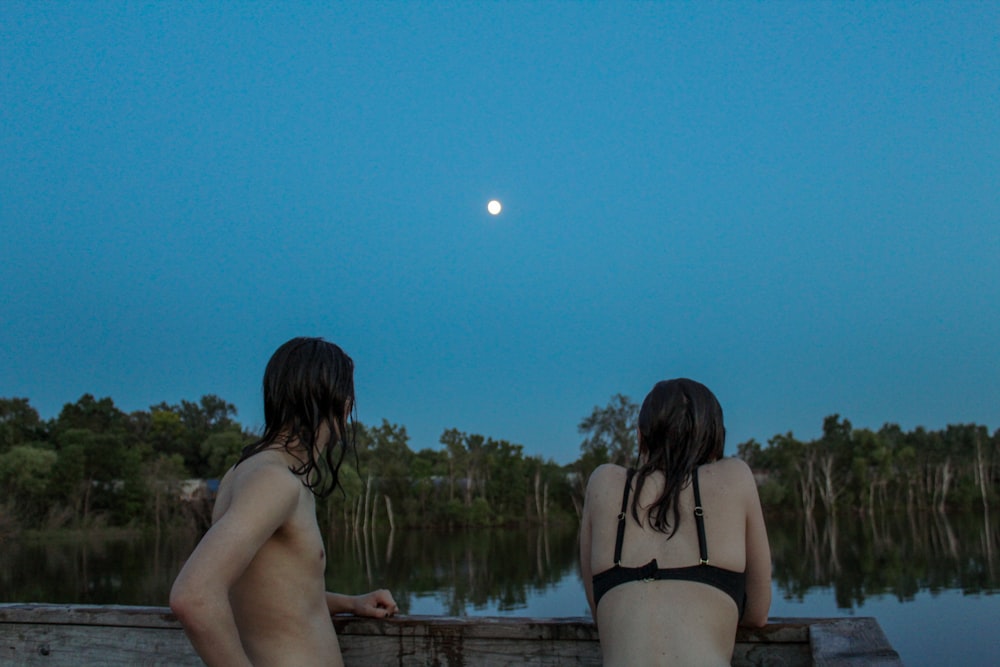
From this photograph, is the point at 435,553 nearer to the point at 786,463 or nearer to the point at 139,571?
the point at 139,571

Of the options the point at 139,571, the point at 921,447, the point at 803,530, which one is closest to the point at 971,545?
the point at 803,530

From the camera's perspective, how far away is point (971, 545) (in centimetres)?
3650

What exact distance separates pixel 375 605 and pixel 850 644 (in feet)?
3.96

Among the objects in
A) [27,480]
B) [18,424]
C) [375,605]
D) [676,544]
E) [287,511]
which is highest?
[18,424]

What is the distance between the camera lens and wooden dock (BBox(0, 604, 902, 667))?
1.98m

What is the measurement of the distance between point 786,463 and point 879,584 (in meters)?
41.5

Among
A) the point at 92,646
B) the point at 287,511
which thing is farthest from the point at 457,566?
the point at 287,511

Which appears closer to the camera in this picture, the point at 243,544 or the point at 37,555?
the point at 243,544

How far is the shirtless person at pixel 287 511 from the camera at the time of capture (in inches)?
63.2

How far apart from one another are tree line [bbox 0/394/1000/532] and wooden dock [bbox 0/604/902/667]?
149 feet

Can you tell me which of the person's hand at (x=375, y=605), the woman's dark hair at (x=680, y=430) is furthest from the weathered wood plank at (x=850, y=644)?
the person's hand at (x=375, y=605)

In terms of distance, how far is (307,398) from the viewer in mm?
1860

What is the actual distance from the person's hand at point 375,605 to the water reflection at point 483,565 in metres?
18.4

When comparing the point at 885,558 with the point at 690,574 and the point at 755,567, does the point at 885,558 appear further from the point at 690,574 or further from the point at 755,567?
the point at 690,574
